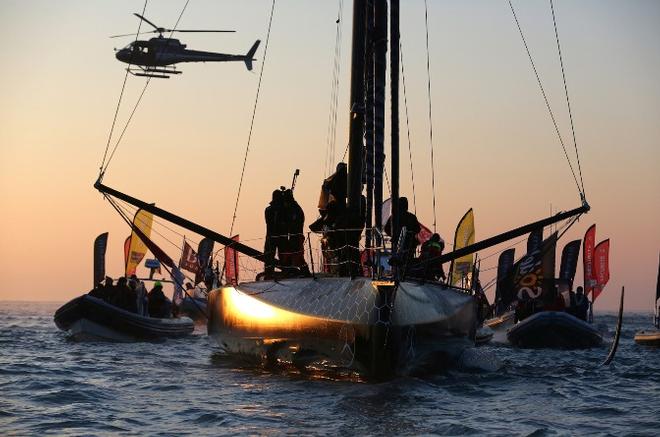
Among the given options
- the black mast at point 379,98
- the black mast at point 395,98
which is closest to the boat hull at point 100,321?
the black mast at point 379,98

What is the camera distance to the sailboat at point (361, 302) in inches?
602

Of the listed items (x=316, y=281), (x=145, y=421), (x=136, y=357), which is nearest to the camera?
(x=145, y=421)

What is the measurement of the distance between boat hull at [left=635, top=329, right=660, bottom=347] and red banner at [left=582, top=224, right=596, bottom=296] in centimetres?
1159

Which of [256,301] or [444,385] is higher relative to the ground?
[256,301]

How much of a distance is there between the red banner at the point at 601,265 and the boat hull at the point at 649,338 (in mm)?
11533

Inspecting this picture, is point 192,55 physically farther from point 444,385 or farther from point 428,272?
point 444,385

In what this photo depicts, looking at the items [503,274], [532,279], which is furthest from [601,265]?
[532,279]

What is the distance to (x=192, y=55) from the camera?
72.2 metres

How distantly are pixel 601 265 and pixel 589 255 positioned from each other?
688mm

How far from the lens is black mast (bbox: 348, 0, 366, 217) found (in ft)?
66.4

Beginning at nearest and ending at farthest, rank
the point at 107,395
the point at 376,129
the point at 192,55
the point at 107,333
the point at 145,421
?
1. the point at 145,421
2. the point at 107,395
3. the point at 376,129
4. the point at 107,333
5. the point at 192,55

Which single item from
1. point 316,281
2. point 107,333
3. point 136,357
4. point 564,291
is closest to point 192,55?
point 564,291

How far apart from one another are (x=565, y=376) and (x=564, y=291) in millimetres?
22509

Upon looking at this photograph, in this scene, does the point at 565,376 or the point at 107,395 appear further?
the point at 565,376
